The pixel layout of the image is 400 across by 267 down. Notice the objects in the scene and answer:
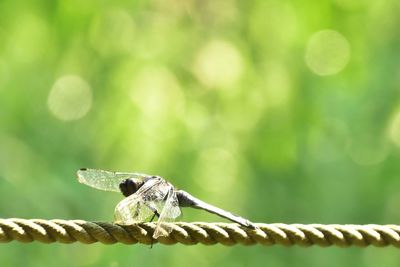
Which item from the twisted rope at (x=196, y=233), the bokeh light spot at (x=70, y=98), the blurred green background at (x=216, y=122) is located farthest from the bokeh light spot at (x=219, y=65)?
the twisted rope at (x=196, y=233)

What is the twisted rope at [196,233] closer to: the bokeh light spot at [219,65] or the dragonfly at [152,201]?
the dragonfly at [152,201]

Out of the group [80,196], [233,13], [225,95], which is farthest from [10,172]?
[233,13]

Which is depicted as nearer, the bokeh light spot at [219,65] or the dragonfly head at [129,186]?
the dragonfly head at [129,186]

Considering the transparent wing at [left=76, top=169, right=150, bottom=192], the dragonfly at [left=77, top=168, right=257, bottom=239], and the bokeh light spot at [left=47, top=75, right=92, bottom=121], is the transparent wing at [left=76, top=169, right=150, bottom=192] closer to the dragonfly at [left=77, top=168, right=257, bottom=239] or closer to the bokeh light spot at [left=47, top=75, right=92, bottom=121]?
the dragonfly at [left=77, top=168, right=257, bottom=239]

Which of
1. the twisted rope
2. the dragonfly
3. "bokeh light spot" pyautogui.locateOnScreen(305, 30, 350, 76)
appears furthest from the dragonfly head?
"bokeh light spot" pyautogui.locateOnScreen(305, 30, 350, 76)

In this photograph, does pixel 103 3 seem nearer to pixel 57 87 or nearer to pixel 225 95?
pixel 57 87

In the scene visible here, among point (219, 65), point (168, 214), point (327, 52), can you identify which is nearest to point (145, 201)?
point (168, 214)
